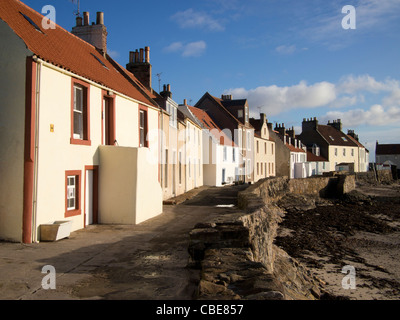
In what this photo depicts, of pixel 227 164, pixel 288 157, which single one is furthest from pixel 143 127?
pixel 288 157

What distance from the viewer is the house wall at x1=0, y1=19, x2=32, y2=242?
27.8ft

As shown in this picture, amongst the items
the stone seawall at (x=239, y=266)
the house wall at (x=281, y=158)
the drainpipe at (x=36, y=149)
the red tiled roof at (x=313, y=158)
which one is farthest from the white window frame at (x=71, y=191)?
the red tiled roof at (x=313, y=158)

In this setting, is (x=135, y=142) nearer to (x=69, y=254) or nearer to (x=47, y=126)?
(x=47, y=126)

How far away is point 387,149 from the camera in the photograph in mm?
80375

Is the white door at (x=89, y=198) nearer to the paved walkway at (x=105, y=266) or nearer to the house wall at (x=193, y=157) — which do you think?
the paved walkway at (x=105, y=266)

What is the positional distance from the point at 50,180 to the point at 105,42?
36.5 ft

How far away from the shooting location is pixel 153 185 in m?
13.1

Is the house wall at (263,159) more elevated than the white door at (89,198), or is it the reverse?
the house wall at (263,159)

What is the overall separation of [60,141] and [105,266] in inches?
183

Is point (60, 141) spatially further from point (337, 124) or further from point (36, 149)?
point (337, 124)

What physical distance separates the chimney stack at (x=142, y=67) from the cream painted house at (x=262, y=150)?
2300 cm

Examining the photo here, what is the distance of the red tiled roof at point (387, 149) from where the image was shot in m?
79.2

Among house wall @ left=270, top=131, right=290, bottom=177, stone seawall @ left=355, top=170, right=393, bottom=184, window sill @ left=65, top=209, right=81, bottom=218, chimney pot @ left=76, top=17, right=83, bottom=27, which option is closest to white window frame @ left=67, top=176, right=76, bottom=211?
window sill @ left=65, top=209, right=81, bottom=218

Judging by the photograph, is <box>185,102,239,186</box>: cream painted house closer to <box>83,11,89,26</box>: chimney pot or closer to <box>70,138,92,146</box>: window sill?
<box>83,11,89,26</box>: chimney pot
